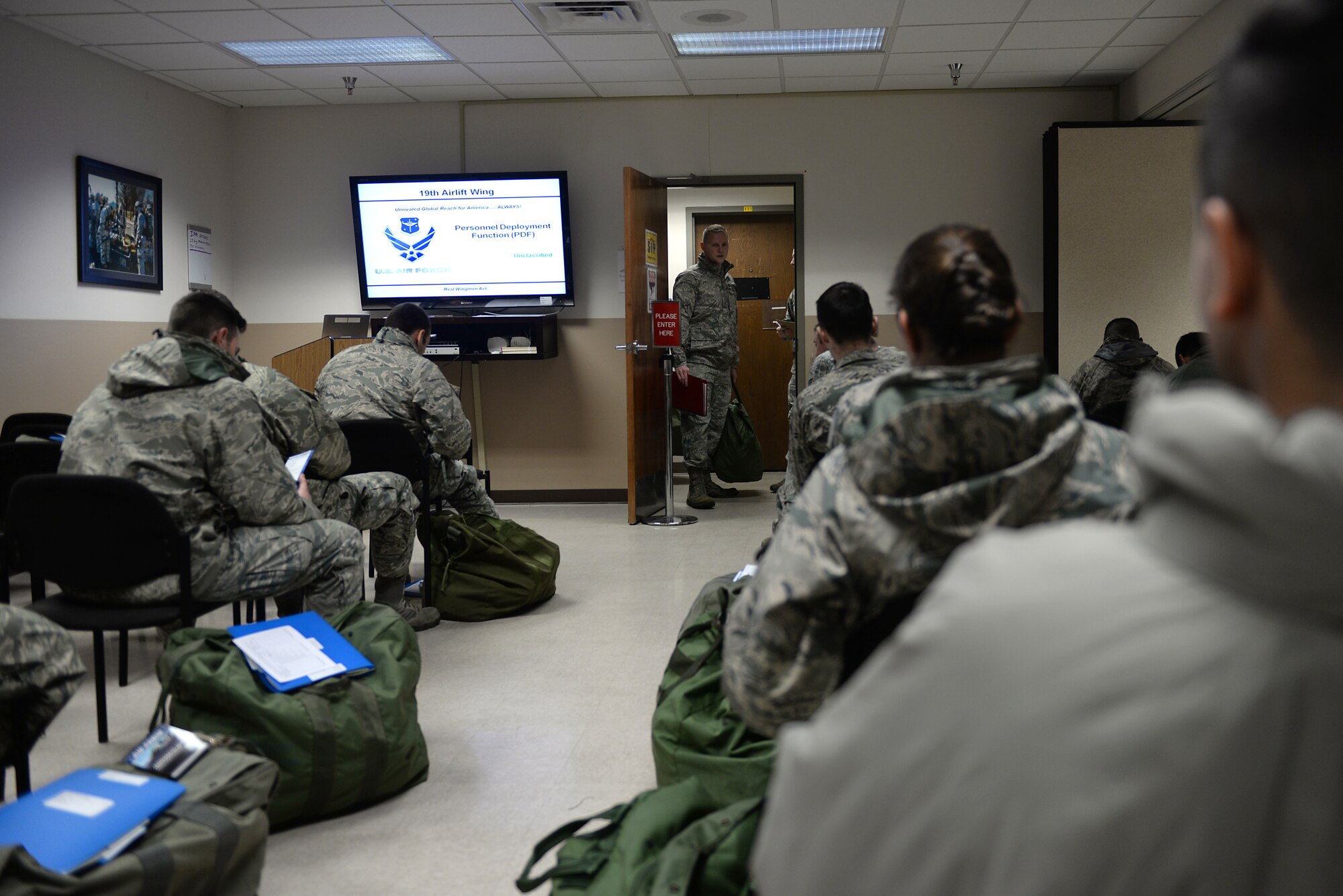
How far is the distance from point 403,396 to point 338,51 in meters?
2.74

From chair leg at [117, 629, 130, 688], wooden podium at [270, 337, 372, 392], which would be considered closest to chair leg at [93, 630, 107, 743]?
chair leg at [117, 629, 130, 688]

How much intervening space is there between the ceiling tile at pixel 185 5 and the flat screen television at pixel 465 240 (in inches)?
75.2

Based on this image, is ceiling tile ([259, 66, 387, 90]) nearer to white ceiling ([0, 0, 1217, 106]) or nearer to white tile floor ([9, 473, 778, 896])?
white ceiling ([0, 0, 1217, 106])

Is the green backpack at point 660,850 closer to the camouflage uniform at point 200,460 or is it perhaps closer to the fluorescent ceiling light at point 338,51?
the camouflage uniform at point 200,460

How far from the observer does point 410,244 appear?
23.0 feet

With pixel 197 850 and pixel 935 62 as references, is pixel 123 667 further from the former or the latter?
pixel 935 62

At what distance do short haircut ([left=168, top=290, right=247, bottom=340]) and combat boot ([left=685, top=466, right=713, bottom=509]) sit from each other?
4129mm

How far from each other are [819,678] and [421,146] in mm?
6603

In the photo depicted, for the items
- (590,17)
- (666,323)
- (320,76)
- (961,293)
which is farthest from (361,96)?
(961,293)

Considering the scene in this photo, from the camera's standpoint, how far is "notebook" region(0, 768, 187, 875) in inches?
59.2

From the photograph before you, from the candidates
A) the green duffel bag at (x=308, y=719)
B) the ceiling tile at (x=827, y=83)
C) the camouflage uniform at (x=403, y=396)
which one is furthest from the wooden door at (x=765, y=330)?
the green duffel bag at (x=308, y=719)

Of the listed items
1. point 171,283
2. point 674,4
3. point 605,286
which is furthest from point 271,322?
point 674,4

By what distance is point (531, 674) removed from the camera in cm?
340

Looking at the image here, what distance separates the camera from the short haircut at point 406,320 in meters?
4.42
